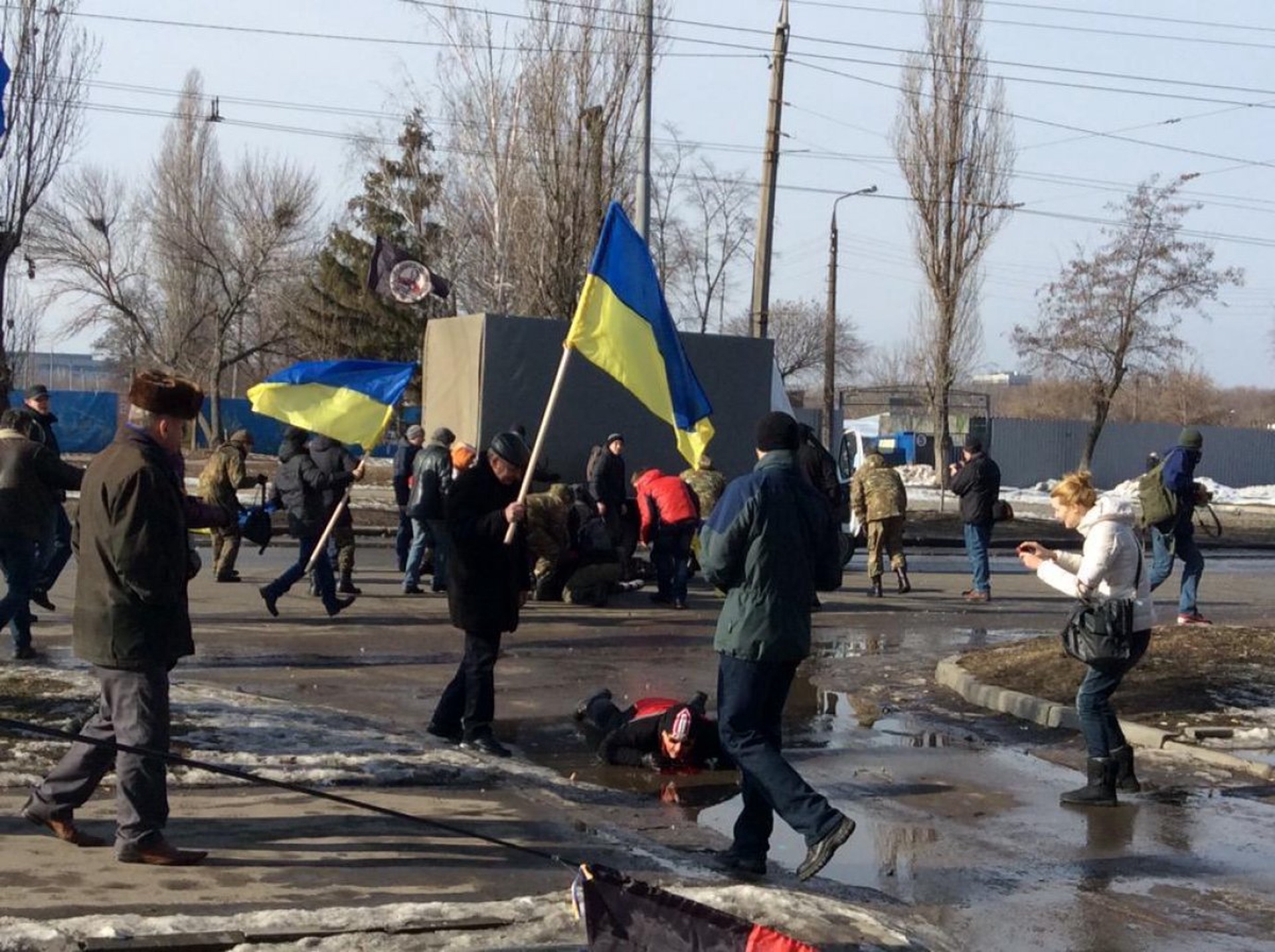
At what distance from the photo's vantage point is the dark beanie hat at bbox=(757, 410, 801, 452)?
6.89 m

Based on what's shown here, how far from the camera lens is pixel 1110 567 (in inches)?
320

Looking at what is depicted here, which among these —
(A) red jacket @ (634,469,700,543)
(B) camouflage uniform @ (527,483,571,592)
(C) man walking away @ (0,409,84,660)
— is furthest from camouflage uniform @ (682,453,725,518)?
(C) man walking away @ (0,409,84,660)

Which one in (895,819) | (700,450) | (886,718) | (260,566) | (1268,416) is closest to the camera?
(895,819)

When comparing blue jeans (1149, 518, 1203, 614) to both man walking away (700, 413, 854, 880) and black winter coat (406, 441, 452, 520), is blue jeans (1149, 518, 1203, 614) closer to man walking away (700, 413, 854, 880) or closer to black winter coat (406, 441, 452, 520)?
black winter coat (406, 441, 452, 520)

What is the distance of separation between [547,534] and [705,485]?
1981 mm

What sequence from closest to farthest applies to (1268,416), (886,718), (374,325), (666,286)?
(886,718)
(374,325)
(666,286)
(1268,416)

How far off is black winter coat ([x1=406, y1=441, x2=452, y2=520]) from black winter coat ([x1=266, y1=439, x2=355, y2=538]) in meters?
0.65

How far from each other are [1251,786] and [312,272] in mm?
48175

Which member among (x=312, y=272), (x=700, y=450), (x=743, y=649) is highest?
(x=312, y=272)

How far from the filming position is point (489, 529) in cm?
866

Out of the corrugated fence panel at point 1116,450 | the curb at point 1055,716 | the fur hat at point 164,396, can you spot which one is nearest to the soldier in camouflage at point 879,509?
the curb at point 1055,716

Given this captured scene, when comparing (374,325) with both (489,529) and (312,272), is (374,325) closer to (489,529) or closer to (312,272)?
(312,272)

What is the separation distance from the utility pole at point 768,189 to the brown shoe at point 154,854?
1927 centimetres

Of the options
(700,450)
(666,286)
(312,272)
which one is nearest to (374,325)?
(312,272)
